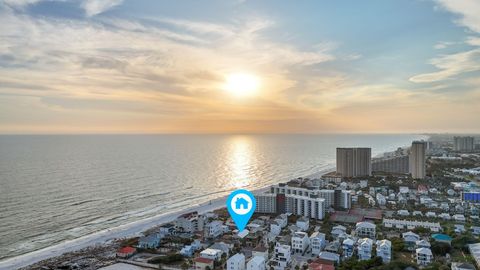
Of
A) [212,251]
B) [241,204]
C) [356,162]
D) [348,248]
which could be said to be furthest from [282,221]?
[356,162]

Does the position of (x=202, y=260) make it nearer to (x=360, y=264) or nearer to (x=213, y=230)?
(x=213, y=230)

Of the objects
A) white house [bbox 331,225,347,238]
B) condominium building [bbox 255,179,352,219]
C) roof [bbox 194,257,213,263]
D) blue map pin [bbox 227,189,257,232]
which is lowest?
roof [bbox 194,257,213,263]

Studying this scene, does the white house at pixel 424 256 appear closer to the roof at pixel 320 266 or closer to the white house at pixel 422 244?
the white house at pixel 422 244

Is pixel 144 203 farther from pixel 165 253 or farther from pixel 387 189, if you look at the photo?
pixel 387 189

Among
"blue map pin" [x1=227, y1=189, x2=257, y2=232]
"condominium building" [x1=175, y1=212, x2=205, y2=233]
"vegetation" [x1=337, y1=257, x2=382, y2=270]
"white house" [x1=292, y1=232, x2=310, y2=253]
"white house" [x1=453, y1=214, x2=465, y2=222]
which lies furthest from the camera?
"white house" [x1=453, y1=214, x2=465, y2=222]

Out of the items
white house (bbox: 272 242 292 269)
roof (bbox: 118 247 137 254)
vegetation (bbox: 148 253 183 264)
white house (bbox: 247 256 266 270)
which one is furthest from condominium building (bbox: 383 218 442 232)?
roof (bbox: 118 247 137 254)

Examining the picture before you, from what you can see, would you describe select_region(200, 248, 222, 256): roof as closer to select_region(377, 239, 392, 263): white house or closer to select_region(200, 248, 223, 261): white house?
select_region(200, 248, 223, 261): white house

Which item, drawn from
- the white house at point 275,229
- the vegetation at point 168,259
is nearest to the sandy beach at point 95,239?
the vegetation at point 168,259
